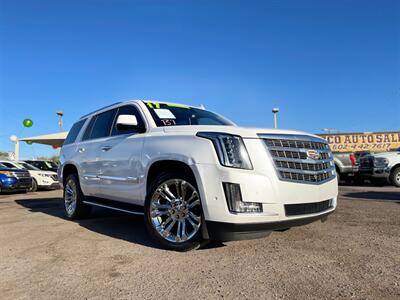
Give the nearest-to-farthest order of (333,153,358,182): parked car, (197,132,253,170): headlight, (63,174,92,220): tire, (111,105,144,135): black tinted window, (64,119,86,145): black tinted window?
(197,132,253,170): headlight
(111,105,144,135): black tinted window
(63,174,92,220): tire
(64,119,86,145): black tinted window
(333,153,358,182): parked car

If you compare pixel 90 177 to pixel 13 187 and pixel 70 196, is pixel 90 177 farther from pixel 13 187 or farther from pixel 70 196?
pixel 13 187

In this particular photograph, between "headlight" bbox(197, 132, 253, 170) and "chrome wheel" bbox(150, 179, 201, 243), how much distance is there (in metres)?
0.53

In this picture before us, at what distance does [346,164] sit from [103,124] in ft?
39.7

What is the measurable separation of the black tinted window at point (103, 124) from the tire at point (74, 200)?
0.99 meters

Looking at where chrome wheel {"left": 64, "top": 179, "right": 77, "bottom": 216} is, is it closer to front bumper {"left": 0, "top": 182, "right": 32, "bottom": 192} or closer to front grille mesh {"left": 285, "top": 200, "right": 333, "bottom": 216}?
front grille mesh {"left": 285, "top": 200, "right": 333, "bottom": 216}

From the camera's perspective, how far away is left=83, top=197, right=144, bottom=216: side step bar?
4523mm

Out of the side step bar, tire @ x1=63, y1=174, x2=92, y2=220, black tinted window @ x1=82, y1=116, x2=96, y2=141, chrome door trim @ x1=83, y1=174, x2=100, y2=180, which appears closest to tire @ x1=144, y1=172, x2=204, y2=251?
the side step bar

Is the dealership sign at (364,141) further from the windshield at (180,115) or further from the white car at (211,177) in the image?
the white car at (211,177)

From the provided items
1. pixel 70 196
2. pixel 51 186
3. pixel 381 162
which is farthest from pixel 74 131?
pixel 381 162

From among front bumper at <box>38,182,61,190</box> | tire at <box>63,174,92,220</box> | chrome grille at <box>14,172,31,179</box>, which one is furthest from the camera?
front bumper at <box>38,182,61,190</box>

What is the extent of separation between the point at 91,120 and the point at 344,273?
501cm

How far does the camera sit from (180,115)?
196 inches

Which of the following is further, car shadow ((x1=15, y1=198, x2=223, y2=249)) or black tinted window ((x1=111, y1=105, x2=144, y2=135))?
black tinted window ((x1=111, y1=105, x2=144, y2=135))

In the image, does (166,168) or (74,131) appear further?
(74,131)
